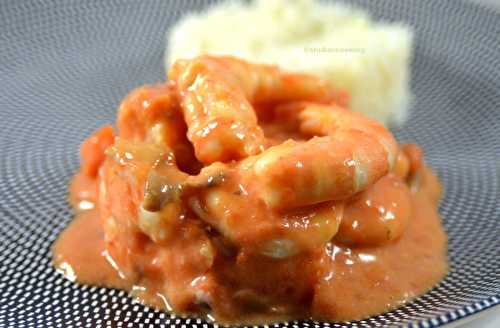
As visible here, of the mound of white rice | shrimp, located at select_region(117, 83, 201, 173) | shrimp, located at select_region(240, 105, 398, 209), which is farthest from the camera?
the mound of white rice

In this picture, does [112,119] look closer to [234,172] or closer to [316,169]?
[234,172]

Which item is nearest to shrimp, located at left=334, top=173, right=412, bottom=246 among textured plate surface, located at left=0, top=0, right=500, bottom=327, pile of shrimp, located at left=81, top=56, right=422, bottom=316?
pile of shrimp, located at left=81, top=56, right=422, bottom=316

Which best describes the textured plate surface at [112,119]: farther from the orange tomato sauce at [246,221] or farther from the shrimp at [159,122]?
the shrimp at [159,122]

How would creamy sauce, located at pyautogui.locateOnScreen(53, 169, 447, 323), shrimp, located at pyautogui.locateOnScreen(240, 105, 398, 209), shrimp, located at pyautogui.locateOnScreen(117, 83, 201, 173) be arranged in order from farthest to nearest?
shrimp, located at pyautogui.locateOnScreen(117, 83, 201, 173) < creamy sauce, located at pyautogui.locateOnScreen(53, 169, 447, 323) < shrimp, located at pyautogui.locateOnScreen(240, 105, 398, 209)

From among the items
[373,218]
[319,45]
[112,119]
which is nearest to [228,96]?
[373,218]

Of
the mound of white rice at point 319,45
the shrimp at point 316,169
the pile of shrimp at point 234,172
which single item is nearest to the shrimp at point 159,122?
the pile of shrimp at point 234,172

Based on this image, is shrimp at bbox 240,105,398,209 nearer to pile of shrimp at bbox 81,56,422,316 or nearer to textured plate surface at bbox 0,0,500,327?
pile of shrimp at bbox 81,56,422,316

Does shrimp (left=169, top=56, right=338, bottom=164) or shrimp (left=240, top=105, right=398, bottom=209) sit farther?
shrimp (left=169, top=56, right=338, bottom=164)
